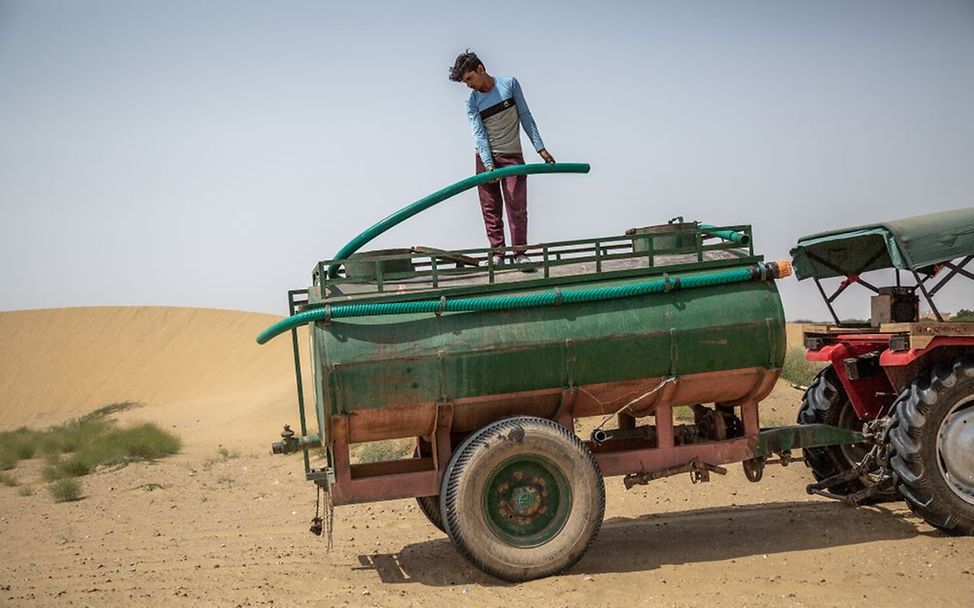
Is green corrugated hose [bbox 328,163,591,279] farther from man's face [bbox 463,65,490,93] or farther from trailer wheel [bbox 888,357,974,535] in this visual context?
trailer wheel [bbox 888,357,974,535]

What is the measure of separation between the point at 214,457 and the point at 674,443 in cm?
1180

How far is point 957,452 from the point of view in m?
7.29

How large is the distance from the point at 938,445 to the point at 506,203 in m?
3.83

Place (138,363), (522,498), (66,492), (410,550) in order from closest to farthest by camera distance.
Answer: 1. (522,498)
2. (410,550)
3. (66,492)
4. (138,363)

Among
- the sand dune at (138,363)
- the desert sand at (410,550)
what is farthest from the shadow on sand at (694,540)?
the sand dune at (138,363)

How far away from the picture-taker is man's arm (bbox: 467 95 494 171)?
8188 millimetres

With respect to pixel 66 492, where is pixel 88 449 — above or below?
below

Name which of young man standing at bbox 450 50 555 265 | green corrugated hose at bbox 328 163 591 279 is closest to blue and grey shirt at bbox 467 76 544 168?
young man standing at bbox 450 50 555 265

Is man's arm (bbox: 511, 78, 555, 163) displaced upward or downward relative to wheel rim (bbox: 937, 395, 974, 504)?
upward

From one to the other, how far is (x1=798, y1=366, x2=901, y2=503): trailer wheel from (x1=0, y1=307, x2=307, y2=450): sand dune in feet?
66.8

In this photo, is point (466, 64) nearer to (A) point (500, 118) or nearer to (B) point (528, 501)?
(A) point (500, 118)

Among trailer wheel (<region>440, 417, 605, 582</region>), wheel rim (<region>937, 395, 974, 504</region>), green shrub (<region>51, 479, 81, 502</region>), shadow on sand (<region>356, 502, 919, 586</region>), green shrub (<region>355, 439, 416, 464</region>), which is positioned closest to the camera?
trailer wheel (<region>440, 417, 605, 582</region>)

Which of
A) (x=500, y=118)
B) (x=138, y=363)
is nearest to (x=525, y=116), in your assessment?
(x=500, y=118)

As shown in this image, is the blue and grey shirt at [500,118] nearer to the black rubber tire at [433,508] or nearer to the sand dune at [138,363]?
the black rubber tire at [433,508]
